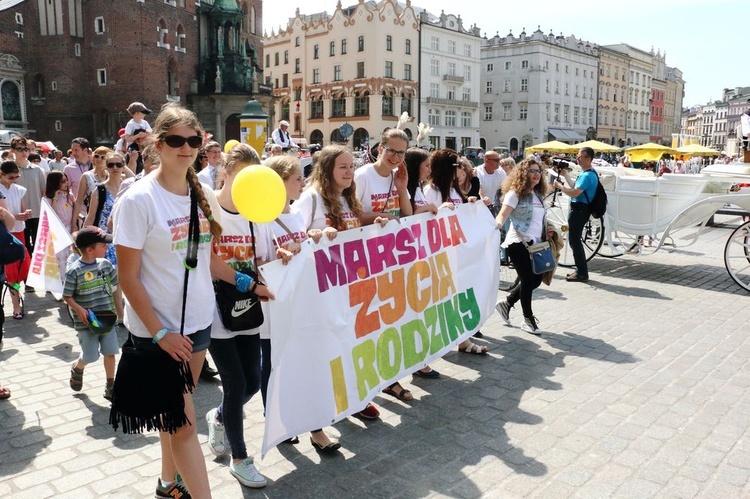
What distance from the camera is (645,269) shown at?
1104 centimetres

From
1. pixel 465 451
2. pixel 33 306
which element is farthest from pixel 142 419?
pixel 33 306

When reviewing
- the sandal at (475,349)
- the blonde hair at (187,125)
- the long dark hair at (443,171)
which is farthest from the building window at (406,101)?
the blonde hair at (187,125)

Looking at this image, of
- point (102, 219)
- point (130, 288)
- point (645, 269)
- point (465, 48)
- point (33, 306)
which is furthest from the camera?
point (465, 48)

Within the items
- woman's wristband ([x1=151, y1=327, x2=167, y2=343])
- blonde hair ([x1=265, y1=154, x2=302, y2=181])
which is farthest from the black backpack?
woman's wristband ([x1=151, y1=327, x2=167, y2=343])

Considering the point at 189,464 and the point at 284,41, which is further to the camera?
the point at 284,41

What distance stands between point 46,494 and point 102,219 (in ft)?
11.2

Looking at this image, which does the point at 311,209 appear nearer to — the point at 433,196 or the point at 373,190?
the point at 373,190

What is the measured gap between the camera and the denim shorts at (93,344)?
16.6ft

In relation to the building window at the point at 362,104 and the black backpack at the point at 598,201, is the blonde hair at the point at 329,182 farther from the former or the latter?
the building window at the point at 362,104

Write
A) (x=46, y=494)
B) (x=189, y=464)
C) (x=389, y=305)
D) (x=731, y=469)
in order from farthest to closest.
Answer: (x=389, y=305) → (x=731, y=469) → (x=46, y=494) → (x=189, y=464)

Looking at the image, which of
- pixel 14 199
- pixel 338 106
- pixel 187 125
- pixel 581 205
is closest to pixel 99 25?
pixel 338 106

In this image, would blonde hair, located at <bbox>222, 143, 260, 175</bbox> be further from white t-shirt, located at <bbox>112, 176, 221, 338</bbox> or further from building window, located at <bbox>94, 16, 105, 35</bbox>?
building window, located at <bbox>94, 16, 105, 35</bbox>

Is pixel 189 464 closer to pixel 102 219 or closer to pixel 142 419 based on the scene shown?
pixel 142 419

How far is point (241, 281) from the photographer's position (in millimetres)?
3445
